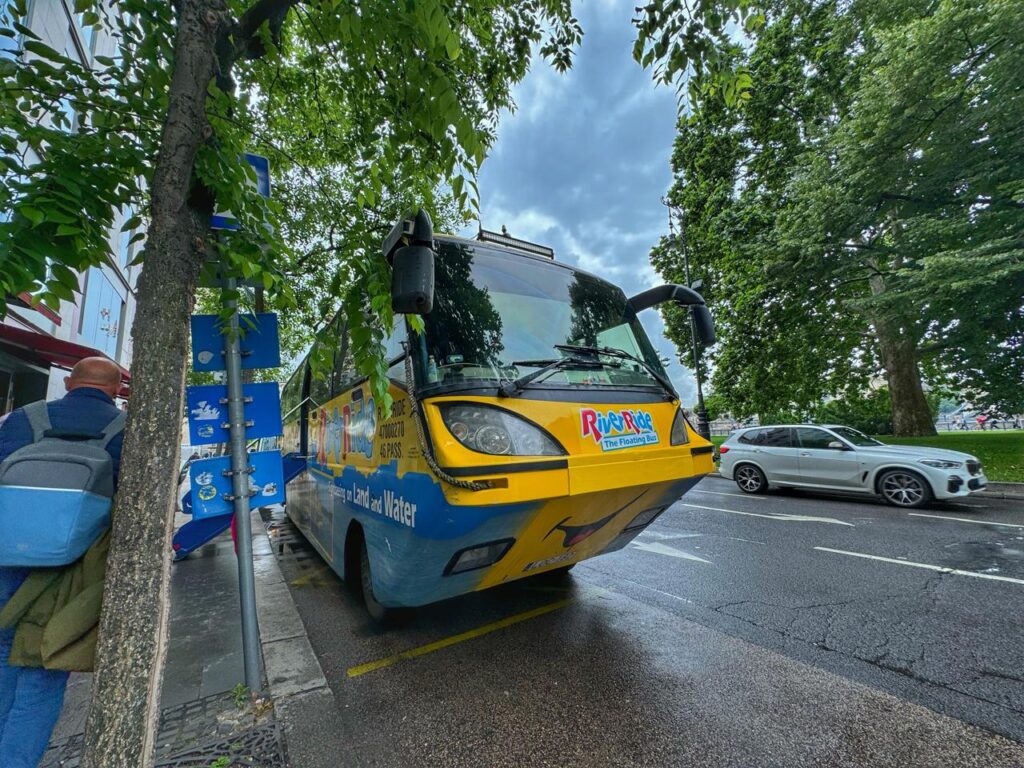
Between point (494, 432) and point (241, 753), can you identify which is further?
point (494, 432)

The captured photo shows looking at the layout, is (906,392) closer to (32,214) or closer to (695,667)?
(695,667)

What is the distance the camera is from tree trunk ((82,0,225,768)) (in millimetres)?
1622

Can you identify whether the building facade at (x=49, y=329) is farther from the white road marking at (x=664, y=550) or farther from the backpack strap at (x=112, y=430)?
the white road marking at (x=664, y=550)

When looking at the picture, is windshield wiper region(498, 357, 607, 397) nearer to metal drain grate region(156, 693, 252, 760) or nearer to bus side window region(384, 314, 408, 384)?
bus side window region(384, 314, 408, 384)

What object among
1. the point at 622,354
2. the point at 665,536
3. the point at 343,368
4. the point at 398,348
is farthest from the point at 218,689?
the point at 665,536

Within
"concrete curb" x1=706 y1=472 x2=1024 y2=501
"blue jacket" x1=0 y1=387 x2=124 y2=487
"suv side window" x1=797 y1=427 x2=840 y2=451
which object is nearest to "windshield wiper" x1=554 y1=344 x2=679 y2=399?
"blue jacket" x1=0 y1=387 x2=124 y2=487

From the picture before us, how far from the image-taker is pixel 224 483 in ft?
9.33

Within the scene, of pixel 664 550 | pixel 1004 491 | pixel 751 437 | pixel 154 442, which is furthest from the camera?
pixel 751 437

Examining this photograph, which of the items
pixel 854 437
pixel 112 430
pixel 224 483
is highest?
pixel 112 430

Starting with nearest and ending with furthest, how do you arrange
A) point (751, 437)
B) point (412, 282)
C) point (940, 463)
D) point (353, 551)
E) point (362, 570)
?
point (412, 282), point (362, 570), point (353, 551), point (940, 463), point (751, 437)

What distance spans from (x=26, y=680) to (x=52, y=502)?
2.83 feet

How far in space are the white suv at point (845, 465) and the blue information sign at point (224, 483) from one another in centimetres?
1020

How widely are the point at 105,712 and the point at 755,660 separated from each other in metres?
3.42

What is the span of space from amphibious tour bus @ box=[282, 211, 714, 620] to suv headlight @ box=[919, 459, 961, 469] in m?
7.42
